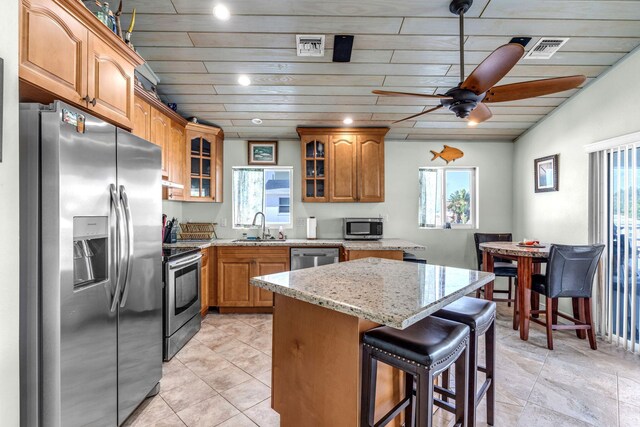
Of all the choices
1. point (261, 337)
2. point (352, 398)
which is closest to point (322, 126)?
point (261, 337)

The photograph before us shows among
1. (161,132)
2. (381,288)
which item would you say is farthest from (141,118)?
(381,288)

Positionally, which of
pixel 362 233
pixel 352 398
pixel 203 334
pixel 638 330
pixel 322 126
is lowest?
pixel 203 334

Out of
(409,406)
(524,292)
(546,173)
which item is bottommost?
(409,406)

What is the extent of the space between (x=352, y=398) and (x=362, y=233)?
9.28 feet

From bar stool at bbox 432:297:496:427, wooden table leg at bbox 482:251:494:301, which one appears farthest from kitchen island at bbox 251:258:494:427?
wooden table leg at bbox 482:251:494:301

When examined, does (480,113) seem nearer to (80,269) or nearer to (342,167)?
(342,167)

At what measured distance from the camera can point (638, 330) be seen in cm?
269

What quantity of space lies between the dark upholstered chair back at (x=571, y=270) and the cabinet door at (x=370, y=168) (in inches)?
76.8

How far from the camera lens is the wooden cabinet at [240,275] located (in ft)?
11.9

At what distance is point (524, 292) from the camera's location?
9.66 ft

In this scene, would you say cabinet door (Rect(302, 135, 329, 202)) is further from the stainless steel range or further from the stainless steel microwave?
the stainless steel range

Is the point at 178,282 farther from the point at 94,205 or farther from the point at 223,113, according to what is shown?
the point at 223,113

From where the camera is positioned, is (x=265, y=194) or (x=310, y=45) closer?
(x=310, y=45)

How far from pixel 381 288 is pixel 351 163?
2.79 m
